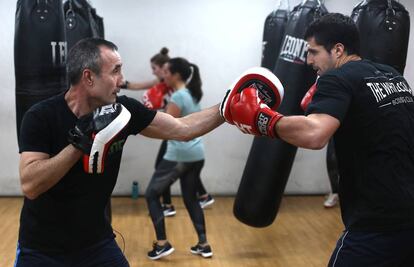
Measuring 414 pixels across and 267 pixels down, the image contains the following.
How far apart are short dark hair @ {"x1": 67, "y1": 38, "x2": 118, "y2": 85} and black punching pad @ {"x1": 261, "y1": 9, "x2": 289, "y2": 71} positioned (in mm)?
2445

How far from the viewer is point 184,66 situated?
3.46 metres

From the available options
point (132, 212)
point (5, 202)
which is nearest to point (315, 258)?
point (132, 212)

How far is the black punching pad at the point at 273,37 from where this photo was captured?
393 cm

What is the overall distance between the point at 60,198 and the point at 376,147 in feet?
3.59

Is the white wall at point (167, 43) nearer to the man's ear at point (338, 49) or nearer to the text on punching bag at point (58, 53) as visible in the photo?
the text on punching bag at point (58, 53)

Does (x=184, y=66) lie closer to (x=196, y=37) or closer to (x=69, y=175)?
(x=196, y=37)

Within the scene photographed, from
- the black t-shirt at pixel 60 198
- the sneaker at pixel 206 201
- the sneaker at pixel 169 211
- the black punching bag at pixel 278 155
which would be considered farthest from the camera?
the sneaker at pixel 206 201

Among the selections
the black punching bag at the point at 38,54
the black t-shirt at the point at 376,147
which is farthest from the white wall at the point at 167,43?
the black t-shirt at the point at 376,147

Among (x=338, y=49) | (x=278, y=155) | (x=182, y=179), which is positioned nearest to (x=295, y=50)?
(x=278, y=155)

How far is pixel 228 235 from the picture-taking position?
12.5 ft

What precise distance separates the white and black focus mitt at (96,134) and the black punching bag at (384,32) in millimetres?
1948

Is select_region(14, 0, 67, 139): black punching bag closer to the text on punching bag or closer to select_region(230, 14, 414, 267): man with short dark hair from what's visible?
the text on punching bag

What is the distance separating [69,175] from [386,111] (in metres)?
1.10

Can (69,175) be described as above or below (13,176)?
above
